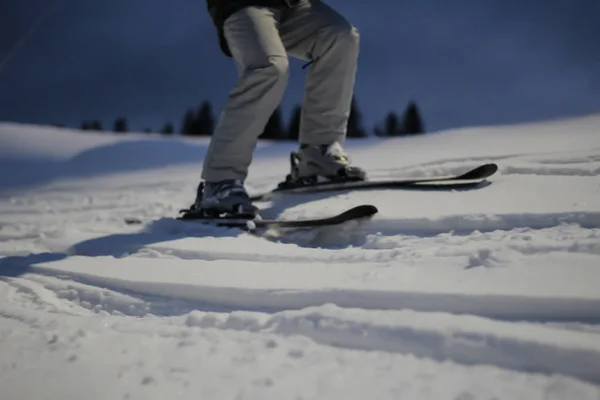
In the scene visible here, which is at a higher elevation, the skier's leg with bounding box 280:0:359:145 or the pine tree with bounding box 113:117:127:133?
the pine tree with bounding box 113:117:127:133

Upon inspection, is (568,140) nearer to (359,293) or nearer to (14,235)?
(359,293)

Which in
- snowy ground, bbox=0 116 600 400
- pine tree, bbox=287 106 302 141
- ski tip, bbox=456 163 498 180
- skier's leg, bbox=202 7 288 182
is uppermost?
pine tree, bbox=287 106 302 141

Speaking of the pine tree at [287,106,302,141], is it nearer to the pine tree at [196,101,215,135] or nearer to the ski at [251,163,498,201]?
the pine tree at [196,101,215,135]

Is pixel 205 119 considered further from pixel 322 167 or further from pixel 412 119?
pixel 322 167

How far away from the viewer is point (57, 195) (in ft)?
11.0

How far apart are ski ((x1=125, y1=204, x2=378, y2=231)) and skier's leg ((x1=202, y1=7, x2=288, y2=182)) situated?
0.18 m

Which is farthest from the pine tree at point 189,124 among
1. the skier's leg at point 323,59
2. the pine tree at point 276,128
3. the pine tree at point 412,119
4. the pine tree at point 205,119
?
the skier's leg at point 323,59

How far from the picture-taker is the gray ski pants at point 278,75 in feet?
5.93

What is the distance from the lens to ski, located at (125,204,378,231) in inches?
61.2

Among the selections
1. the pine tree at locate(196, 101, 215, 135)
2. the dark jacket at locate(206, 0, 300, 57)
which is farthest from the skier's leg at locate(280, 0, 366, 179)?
the pine tree at locate(196, 101, 215, 135)

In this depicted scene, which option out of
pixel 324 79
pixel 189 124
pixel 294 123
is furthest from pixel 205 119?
pixel 324 79

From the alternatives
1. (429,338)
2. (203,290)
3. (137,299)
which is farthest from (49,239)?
(429,338)

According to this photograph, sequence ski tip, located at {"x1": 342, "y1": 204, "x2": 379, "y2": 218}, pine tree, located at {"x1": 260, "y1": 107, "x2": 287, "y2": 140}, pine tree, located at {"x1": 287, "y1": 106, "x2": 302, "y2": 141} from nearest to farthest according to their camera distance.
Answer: ski tip, located at {"x1": 342, "y1": 204, "x2": 379, "y2": 218}, pine tree, located at {"x1": 287, "y1": 106, "x2": 302, "y2": 141}, pine tree, located at {"x1": 260, "y1": 107, "x2": 287, "y2": 140}

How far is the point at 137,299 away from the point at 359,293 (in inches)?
21.9
